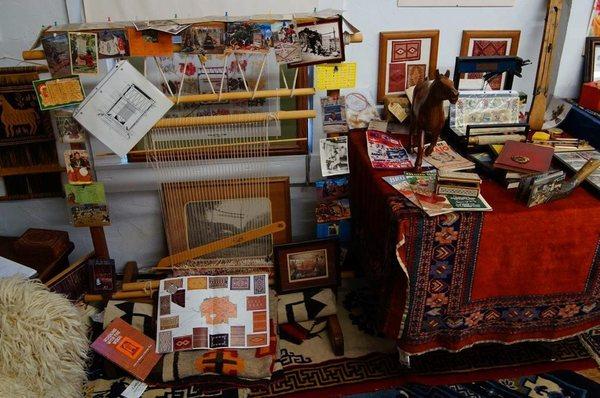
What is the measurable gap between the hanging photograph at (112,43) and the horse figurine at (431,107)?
1.12 m

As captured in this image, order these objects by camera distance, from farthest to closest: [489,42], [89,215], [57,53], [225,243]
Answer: [489,42] → [225,243] → [89,215] → [57,53]

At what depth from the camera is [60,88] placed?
1.79 meters

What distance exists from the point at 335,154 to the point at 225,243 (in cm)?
65

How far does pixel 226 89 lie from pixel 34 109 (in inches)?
34.6

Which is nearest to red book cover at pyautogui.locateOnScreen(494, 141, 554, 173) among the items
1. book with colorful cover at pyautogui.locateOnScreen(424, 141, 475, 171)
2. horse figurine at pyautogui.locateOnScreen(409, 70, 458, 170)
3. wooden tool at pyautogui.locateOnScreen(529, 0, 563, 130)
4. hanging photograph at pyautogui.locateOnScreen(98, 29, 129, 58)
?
book with colorful cover at pyautogui.locateOnScreen(424, 141, 475, 171)

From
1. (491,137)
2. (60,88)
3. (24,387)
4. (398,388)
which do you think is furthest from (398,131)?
(24,387)

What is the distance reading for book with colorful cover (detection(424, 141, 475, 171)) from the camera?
1.85 metres

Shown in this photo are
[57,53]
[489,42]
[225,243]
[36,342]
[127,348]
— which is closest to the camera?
[36,342]

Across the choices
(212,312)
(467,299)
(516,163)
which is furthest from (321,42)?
(212,312)

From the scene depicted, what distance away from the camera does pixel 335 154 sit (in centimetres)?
204

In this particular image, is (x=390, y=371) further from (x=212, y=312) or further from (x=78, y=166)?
(x=78, y=166)

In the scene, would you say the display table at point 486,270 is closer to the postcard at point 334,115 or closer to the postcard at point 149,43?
the postcard at point 334,115

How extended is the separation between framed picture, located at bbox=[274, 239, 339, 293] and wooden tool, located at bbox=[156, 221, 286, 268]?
0.09 m

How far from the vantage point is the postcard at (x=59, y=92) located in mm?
1769
